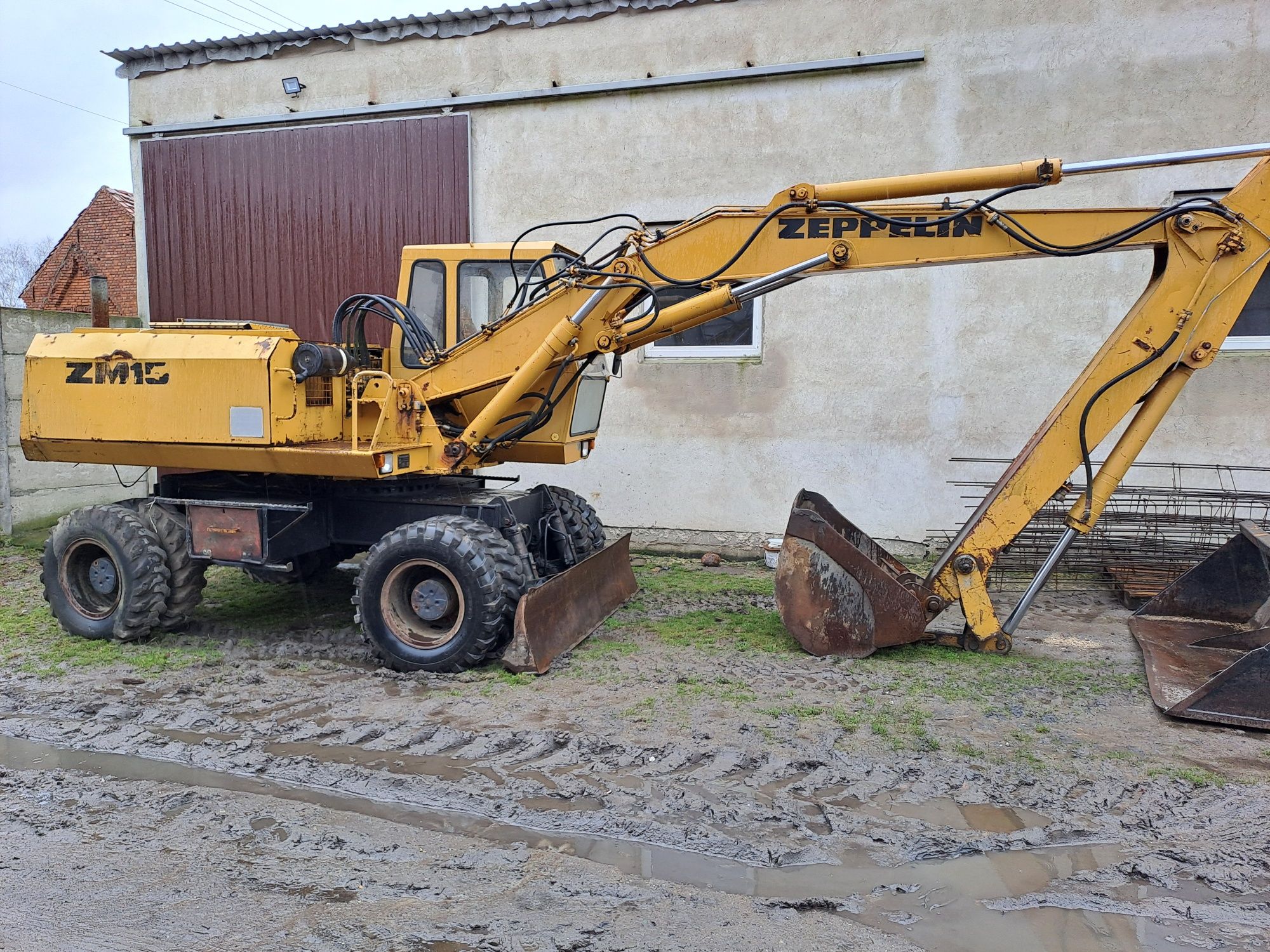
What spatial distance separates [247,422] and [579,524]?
2329 millimetres

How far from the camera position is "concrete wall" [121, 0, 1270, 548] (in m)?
7.83

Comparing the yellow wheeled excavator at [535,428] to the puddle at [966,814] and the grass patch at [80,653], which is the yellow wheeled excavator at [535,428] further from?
the puddle at [966,814]

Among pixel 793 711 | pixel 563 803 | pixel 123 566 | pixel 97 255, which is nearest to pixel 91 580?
pixel 123 566

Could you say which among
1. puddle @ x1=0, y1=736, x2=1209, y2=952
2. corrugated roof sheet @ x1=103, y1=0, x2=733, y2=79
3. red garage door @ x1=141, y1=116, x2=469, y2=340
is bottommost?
puddle @ x1=0, y1=736, x2=1209, y2=952

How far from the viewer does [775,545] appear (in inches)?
328

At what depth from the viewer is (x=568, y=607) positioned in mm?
5992

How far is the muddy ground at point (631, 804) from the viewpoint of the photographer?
10.2 feet

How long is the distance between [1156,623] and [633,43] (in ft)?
21.8

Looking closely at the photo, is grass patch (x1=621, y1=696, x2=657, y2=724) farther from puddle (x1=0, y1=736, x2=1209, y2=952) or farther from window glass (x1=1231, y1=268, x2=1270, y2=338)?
window glass (x1=1231, y1=268, x2=1270, y2=338)

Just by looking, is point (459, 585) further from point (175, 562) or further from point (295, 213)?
point (295, 213)

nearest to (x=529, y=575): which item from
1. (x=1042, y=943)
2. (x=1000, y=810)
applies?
(x=1000, y=810)

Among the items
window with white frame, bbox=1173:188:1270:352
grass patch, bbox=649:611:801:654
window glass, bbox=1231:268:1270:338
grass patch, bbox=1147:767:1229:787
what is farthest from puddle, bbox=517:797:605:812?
window glass, bbox=1231:268:1270:338

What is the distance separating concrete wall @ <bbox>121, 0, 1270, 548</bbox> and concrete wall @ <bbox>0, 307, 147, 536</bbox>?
11.4 ft

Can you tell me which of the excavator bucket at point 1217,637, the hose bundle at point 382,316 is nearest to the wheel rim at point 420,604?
the hose bundle at point 382,316
